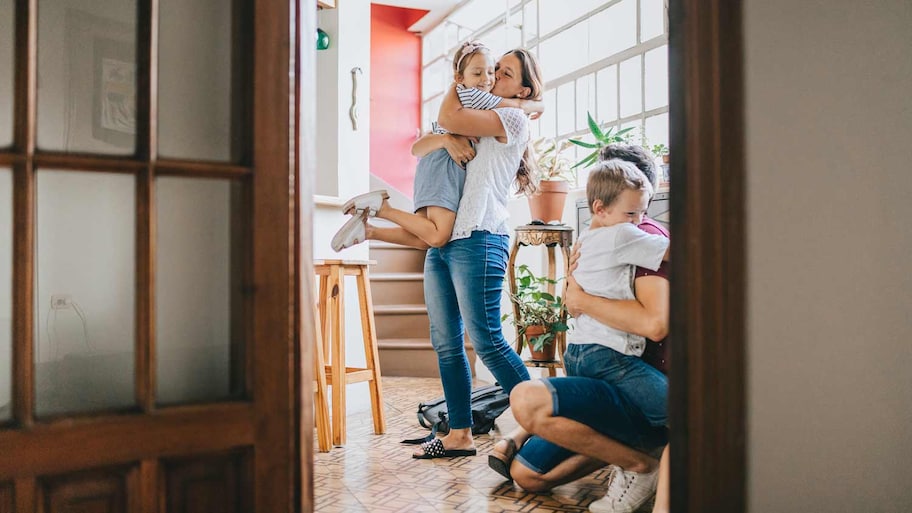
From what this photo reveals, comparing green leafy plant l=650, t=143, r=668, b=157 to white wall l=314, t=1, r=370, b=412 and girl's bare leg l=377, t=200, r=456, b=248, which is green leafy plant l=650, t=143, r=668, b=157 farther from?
white wall l=314, t=1, r=370, b=412

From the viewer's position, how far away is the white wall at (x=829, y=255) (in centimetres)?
128

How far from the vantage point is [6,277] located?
109 cm

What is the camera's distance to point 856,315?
1293 millimetres

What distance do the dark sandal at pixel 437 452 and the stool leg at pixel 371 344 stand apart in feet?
1.44

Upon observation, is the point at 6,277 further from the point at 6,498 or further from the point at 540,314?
the point at 540,314

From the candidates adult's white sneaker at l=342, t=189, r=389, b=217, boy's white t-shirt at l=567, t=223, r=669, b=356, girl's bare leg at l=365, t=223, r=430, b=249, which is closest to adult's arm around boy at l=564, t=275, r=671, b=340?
boy's white t-shirt at l=567, t=223, r=669, b=356

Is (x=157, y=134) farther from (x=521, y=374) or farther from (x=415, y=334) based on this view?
(x=415, y=334)

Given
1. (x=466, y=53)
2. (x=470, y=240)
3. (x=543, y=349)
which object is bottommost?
(x=543, y=349)

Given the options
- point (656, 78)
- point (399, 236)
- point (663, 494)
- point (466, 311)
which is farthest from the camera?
point (656, 78)

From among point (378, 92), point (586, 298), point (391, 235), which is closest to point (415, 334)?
point (391, 235)

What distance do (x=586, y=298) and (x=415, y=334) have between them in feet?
9.87

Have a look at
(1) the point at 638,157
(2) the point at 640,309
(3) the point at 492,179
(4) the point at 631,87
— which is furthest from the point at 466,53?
(4) the point at 631,87

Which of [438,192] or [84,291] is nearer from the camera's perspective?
[84,291]

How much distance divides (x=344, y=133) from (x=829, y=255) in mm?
2621
